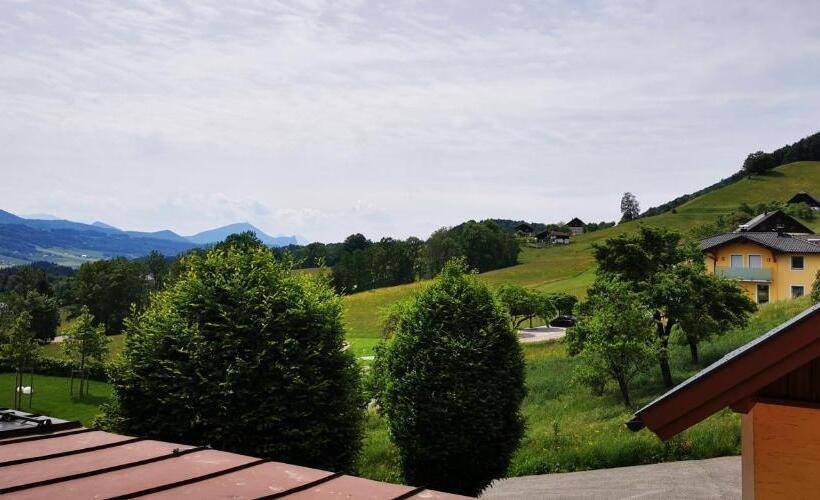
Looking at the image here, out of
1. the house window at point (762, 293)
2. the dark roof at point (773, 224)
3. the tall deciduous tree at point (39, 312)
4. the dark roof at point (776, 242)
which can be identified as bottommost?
the tall deciduous tree at point (39, 312)

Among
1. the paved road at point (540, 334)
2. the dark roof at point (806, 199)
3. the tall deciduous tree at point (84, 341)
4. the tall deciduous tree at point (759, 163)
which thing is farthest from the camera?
the tall deciduous tree at point (759, 163)

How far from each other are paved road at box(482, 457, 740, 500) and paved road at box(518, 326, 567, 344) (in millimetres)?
37927

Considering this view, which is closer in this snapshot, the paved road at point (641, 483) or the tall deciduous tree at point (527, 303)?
the paved road at point (641, 483)

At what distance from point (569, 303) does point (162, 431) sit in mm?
61282

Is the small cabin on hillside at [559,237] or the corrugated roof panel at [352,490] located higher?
the small cabin on hillside at [559,237]

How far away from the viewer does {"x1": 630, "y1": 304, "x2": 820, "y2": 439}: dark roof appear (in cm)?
463

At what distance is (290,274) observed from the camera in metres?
15.4

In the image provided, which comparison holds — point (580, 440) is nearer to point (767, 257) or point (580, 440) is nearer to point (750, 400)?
point (750, 400)

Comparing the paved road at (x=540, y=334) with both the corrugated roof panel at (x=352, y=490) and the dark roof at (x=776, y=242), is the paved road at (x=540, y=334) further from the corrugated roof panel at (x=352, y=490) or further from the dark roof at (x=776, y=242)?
the corrugated roof panel at (x=352, y=490)

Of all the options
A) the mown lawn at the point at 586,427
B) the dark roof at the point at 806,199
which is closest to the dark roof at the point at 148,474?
the mown lawn at the point at 586,427

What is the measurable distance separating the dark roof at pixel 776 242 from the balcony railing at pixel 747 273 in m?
2.06

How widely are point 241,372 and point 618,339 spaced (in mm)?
17579

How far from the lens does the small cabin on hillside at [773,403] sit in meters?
4.66

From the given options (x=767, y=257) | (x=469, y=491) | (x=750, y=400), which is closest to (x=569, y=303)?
(x=767, y=257)
